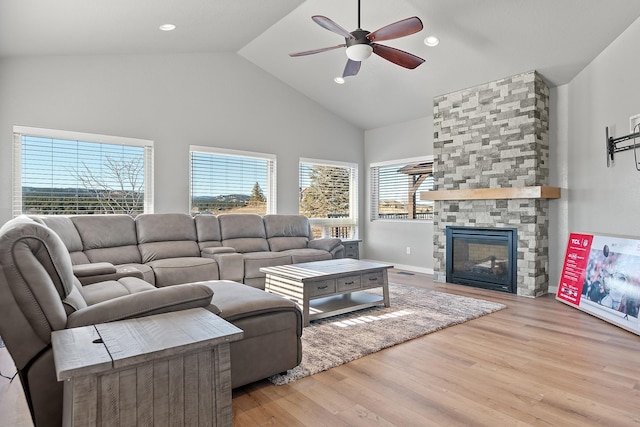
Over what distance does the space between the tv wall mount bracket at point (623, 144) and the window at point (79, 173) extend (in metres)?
5.36

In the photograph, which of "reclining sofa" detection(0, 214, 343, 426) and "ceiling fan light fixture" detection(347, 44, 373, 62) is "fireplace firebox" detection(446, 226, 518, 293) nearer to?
"reclining sofa" detection(0, 214, 343, 426)

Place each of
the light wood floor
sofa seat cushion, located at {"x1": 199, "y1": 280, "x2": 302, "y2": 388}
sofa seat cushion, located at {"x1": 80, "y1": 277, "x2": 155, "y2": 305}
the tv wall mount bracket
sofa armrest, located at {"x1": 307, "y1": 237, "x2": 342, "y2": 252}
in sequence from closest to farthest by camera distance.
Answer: the light wood floor → sofa seat cushion, located at {"x1": 199, "y1": 280, "x2": 302, "y2": 388} → sofa seat cushion, located at {"x1": 80, "y1": 277, "x2": 155, "y2": 305} → the tv wall mount bracket → sofa armrest, located at {"x1": 307, "y1": 237, "x2": 342, "y2": 252}

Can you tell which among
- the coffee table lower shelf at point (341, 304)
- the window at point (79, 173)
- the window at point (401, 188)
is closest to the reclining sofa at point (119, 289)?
the window at point (79, 173)

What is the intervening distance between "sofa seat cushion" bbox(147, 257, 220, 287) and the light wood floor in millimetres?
1482

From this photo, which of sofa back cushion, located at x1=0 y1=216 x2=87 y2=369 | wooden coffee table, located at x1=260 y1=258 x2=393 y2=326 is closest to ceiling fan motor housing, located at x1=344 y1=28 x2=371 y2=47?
wooden coffee table, located at x1=260 y1=258 x2=393 y2=326

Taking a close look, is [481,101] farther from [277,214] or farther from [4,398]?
[4,398]

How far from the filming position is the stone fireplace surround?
477cm

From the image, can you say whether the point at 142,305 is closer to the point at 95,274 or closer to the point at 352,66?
the point at 95,274

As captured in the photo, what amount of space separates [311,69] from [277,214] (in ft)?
7.63

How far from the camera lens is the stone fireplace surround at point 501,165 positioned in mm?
4766

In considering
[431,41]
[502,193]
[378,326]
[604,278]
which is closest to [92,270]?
[378,326]

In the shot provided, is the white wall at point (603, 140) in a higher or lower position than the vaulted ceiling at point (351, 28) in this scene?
lower

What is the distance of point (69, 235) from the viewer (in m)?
4.02

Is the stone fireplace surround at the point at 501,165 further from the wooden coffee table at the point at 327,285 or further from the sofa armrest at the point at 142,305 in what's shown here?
the sofa armrest at the point at 142,305
